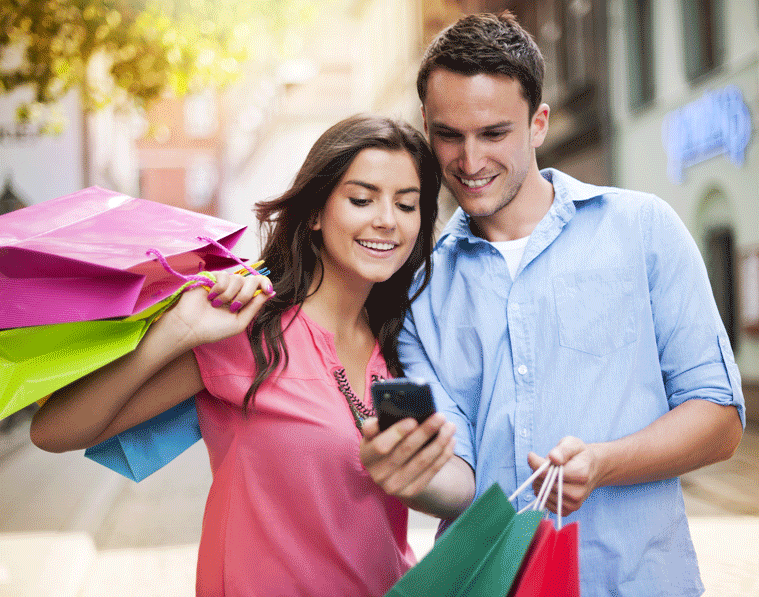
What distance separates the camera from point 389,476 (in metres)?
1.69

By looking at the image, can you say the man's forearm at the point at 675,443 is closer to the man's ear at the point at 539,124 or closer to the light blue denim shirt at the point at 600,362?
the light blue denim shirt at the point at 600,362

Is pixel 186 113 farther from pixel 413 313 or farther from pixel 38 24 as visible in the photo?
pixel 413 313

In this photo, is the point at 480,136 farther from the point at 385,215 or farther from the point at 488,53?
the point at 385,215

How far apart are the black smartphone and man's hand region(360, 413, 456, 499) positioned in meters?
0.02

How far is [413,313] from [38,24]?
6263 millimetres

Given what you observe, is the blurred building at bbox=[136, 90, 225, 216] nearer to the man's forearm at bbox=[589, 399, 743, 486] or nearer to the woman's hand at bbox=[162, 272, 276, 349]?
the woman's hand at bbox=[162, 272, 276, 349]

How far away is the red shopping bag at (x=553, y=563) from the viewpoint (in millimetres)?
1505

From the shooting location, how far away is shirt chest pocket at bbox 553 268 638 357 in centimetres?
215

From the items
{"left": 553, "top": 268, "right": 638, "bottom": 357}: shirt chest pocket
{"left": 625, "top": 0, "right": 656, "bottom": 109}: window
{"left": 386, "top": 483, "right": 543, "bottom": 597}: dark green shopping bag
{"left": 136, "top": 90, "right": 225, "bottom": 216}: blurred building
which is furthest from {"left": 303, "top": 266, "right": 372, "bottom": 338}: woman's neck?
{"left": 136, "top": 90, "right": 225, "bottom": 216}: blurred building

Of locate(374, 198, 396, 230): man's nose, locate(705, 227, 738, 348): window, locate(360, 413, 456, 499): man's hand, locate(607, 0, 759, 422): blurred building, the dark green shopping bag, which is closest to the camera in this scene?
the dark green shopping bag

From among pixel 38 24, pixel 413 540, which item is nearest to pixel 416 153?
pixel 413 540

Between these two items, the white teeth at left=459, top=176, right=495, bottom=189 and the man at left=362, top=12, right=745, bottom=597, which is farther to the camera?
the white teeth at left=459, top=176, right=495, bottom=189

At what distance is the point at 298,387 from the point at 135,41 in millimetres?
6879

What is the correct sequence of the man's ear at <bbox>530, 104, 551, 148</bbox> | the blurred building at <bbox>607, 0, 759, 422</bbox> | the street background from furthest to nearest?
the blurred building at <bbox>607, 0, 759, 422</bbox>
the street background
the man's ear at <bbox>530, 104, 551, 148</bbox>
